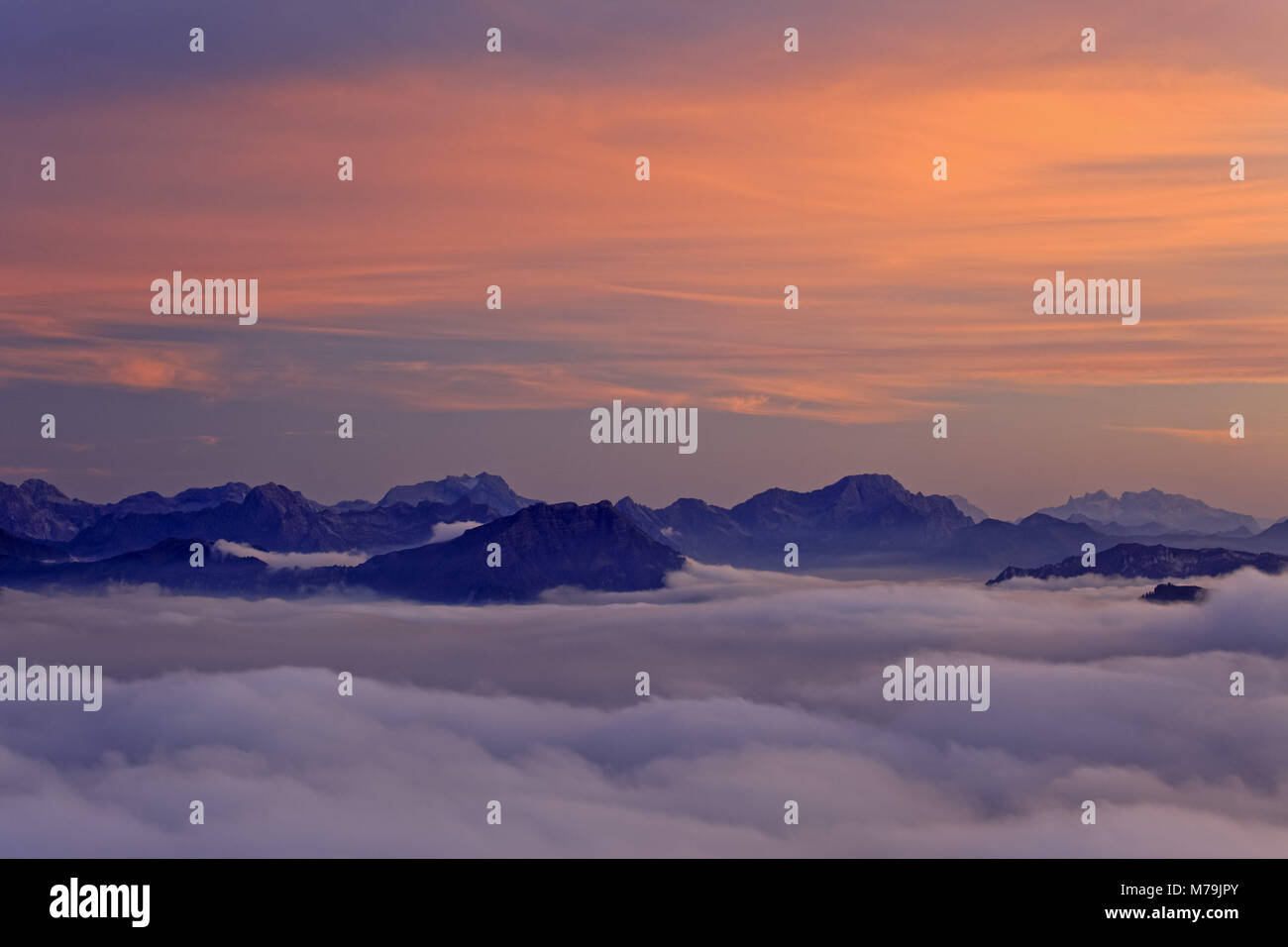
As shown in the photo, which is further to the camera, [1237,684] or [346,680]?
[1237,684]

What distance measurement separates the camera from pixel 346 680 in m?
148
